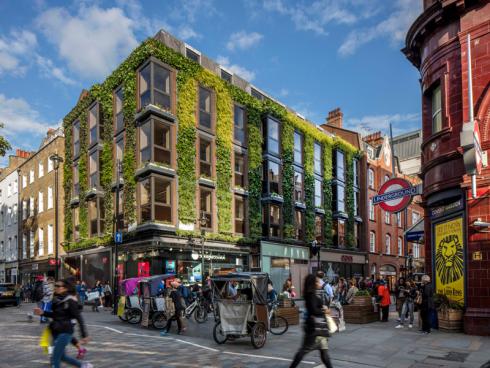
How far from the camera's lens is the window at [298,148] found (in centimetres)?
3528

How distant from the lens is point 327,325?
7.61m

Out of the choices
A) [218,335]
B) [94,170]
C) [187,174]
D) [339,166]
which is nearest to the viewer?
[218,335]

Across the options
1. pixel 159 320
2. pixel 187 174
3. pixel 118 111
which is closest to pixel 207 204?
pixel 187 174

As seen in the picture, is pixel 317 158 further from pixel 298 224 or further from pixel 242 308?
pixel 242 308

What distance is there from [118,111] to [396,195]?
65.7 ft

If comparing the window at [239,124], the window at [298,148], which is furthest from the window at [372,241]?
the window at [239,124]

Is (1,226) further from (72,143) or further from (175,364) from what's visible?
(175,364)

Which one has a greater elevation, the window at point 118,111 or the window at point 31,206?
the window at point 118,111

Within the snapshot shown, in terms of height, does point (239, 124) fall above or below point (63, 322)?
above

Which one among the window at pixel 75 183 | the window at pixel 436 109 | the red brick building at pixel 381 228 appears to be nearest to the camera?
the window at pixel 436 109

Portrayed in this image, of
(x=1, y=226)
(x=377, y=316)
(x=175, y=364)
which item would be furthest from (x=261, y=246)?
(x=1, y=226)

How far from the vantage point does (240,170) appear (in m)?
30.3

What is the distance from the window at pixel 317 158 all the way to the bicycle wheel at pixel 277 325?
81.0 ft

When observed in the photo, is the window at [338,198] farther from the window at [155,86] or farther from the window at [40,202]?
the window at [40,202]
